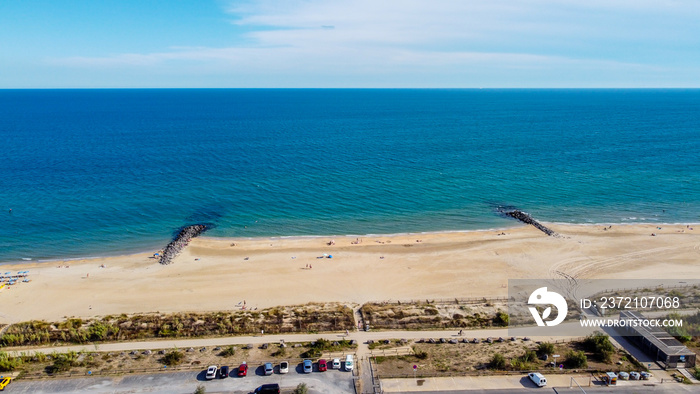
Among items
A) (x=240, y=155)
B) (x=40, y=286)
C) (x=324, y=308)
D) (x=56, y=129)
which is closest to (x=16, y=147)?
(x=56, y=129)

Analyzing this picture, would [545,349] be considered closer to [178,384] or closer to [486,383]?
[486,383]

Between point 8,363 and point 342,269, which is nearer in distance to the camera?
point 8,363

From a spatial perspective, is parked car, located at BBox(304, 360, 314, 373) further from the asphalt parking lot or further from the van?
the van

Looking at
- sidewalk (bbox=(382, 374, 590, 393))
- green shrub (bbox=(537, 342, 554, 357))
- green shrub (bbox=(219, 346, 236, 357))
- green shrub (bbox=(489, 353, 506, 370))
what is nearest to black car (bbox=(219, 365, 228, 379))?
green shrub (bbox=(219, 346, 236, 357))

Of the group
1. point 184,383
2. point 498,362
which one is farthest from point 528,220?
point 184,383

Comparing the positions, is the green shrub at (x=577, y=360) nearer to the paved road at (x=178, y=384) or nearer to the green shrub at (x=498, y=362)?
the green shrub at (x=498, y=362)

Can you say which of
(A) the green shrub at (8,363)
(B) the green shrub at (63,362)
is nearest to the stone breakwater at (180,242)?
(B) the green shrub at (63,362)
